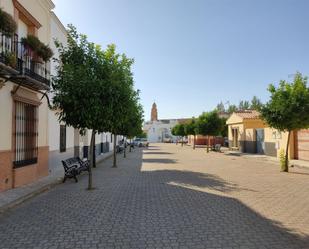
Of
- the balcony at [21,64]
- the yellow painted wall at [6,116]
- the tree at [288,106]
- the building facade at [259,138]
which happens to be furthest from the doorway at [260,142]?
the yellow painted wall at [6,116]

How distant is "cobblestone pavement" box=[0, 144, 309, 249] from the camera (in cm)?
559

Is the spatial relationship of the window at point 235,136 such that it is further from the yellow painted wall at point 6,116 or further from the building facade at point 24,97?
the yellow painted wall at point 6,116

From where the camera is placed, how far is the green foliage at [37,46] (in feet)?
35.8

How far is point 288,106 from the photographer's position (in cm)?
1584

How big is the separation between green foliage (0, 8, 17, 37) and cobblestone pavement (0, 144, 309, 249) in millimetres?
4624

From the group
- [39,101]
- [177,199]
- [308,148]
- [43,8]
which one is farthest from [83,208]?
[308,148]

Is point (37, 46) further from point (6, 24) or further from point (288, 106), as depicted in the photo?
point (288, 106)

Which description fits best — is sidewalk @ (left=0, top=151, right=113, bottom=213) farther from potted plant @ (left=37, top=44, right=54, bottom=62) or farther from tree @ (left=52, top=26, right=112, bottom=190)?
potted plant @ (left=37, top=44, right=54, bottom=62)

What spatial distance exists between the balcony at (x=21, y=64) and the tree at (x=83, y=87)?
76cm

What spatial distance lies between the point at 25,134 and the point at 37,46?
129 inches

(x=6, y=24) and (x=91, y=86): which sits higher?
(x=6, y=24)

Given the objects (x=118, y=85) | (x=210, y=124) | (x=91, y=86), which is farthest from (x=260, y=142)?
(x=91, y=86)

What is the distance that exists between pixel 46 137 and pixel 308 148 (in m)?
17.2

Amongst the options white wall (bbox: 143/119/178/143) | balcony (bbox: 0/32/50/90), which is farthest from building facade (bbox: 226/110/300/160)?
white wall (bbox: 143/119/178/143)
